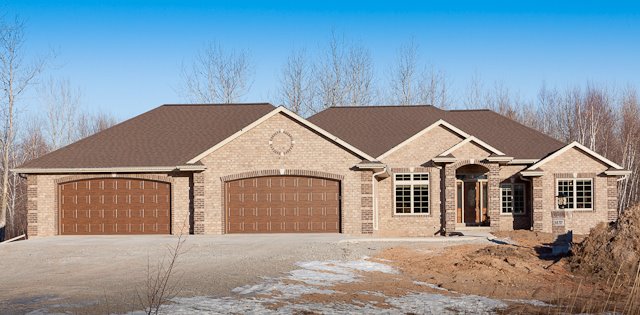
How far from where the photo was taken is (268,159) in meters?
26.3

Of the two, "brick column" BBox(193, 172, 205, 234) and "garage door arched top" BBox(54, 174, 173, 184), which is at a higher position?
"garage door arched top" BBox(54, 174, 173, 184)

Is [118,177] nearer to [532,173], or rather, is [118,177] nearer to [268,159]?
[268,159]

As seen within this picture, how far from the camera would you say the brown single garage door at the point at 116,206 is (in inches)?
1057

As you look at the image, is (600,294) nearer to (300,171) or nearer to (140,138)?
(300,171)

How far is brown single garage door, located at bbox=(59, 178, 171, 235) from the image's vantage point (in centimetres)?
2686

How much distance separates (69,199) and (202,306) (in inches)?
704

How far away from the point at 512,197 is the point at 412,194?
4.97m

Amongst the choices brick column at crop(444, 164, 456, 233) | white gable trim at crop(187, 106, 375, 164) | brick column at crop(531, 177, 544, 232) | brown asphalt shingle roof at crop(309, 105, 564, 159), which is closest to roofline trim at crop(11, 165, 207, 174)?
white gable trim at crop(187, 106, 375, 164)

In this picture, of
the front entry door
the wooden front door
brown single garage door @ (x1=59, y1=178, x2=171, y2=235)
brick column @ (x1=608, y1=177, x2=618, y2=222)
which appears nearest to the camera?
brown single garage door @ (x1=59, y1=178, x2=171, y2=235)

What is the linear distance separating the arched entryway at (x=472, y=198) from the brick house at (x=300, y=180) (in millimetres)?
63

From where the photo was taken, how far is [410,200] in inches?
1133

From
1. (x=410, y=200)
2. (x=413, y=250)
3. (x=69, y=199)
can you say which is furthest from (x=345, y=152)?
(x=69, y=199)

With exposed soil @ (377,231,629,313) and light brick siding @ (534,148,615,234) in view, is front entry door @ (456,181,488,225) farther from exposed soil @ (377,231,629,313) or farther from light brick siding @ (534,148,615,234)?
exposed soil @ (377,231,629,313)

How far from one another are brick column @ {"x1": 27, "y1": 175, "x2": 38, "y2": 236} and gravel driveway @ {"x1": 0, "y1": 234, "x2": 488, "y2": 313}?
1.41 m
